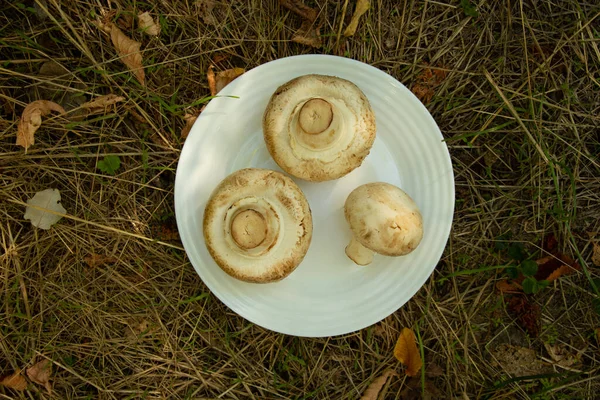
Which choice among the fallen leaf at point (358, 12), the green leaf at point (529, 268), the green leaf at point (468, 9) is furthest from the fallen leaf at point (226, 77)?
the green leaf at point (529, 268)

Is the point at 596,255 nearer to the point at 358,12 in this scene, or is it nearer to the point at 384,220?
the point at 384,220

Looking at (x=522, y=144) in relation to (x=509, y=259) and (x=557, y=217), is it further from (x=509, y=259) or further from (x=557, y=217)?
(x=509, y=259)

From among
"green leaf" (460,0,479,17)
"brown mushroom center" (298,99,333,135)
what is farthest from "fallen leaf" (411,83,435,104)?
"brown mushroom center" (298,99,333,135)

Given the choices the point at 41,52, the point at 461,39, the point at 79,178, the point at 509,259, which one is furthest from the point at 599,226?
the point at 41,52

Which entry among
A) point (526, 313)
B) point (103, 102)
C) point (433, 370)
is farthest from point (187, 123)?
point (526, 313)

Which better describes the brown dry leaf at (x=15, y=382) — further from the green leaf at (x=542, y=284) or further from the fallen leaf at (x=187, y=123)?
the green leaf at (x=542, y=284)
